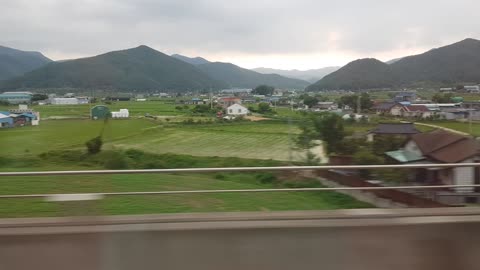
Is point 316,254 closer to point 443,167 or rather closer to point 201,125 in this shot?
point 443,167

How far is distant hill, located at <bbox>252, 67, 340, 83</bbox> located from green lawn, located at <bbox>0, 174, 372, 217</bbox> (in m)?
6.39

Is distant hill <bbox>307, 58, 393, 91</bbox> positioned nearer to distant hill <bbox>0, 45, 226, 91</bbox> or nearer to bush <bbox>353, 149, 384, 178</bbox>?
bush <bbox>353, 149, 384, 178</bbox>

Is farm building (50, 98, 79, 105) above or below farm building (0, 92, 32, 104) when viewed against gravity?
below

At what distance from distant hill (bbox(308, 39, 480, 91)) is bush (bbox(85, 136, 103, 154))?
182 inches

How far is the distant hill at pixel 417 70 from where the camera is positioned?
810 cm

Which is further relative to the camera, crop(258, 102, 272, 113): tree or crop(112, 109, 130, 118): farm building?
crop(258, 102, 272, 113): tree

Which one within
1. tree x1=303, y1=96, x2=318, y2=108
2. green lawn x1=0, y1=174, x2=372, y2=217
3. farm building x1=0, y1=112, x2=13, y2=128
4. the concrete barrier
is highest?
tree x1=303, y1=96, x2=318, y2=108

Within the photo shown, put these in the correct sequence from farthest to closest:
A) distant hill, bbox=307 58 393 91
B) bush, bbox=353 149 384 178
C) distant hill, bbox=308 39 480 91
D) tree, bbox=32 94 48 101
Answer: tree, bbox=32 94 48 101 → distant hill, bbox=307 58 393 91 → distant hill, bbox=308 39 480 91 → bush, bbox=353 149 384 178

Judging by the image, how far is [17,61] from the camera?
37.3 feet

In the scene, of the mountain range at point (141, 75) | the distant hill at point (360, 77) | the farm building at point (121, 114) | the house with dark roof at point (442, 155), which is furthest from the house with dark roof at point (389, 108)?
the farm building at point (121, 114)

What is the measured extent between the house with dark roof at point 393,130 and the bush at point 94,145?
4.40 meters

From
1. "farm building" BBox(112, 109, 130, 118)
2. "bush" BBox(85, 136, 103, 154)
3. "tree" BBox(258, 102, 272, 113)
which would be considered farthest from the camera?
"tree" BBox(258, 102, 272, 113)

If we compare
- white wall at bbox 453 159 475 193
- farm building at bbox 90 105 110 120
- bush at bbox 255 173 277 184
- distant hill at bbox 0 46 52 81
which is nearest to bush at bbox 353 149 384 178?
white wall at bbox 453 159 475 193

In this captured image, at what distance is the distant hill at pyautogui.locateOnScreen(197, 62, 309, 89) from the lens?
11.9 metres
